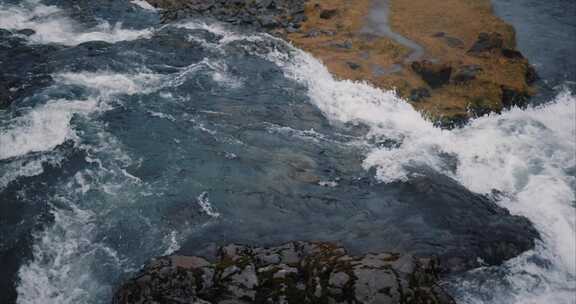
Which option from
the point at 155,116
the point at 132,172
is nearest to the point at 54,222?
the point at 132,172

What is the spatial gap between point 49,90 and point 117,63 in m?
3.97

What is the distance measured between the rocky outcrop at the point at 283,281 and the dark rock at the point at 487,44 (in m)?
19.1

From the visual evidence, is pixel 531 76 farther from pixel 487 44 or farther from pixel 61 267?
pixel 61 267

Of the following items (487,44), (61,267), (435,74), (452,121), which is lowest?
(452,121)

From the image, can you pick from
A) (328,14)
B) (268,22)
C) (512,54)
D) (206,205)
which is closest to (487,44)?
(512,54)

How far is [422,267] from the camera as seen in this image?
1392cm

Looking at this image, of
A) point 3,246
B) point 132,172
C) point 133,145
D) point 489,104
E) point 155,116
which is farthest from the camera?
point 489,104

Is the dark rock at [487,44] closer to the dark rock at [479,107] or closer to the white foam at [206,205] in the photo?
the dark rock at [479,107]

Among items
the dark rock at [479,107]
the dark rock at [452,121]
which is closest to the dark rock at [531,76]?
the dark rock at [479,107]

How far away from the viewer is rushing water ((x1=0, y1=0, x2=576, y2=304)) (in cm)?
1502

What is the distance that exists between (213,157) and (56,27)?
16.4 m

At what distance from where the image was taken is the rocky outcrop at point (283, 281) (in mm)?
12352

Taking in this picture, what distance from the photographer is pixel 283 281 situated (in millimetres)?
12789

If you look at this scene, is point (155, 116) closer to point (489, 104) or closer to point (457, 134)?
point (457, 134)
